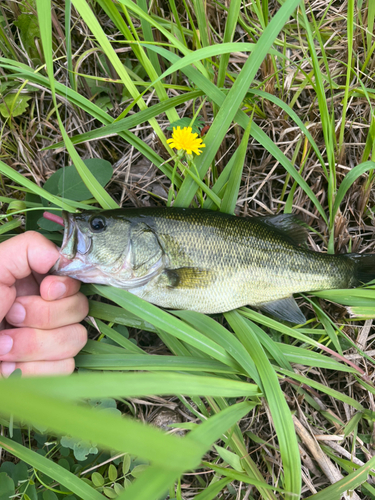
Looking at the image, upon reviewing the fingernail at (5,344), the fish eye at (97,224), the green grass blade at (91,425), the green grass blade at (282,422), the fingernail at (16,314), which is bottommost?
the green grass blade at (282,422)

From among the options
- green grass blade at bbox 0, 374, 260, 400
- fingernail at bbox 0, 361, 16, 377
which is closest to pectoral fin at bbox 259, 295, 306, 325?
green grass blade at bbox 0, 374, 260, 400

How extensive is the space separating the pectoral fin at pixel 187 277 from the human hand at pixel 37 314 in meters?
0.72

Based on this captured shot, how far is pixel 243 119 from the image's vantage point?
2428 millimetres

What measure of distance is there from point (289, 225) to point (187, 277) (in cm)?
101

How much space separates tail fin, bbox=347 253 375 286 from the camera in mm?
2660

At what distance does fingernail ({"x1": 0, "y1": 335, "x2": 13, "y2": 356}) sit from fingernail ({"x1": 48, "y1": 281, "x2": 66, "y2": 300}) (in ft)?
1.35

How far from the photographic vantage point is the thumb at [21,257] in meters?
2.28

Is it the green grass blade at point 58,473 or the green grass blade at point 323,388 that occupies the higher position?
the green grass blade at point 323,388

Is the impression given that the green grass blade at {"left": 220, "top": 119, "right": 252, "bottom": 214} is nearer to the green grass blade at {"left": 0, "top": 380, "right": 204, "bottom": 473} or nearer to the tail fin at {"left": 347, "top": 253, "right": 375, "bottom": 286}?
the tail fin at {"left": 347, "top": 253, "right": 375, "bottom": 286}

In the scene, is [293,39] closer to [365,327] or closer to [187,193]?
[187,193]

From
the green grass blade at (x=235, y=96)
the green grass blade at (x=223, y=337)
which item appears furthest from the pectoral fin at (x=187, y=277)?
the green grass blade at (x=235, y=96)

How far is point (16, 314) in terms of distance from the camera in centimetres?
236

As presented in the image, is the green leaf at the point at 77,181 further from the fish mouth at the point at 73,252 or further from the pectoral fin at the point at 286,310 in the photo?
the pectoral fin at the point at 286,310

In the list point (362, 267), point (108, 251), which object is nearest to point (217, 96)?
point (108, 251)
